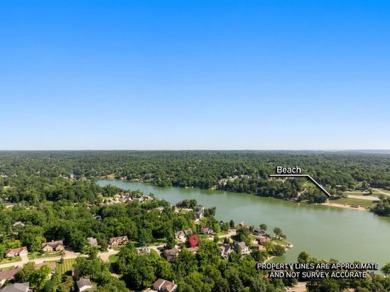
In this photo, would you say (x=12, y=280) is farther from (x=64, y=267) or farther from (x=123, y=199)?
(x=123, y=199)

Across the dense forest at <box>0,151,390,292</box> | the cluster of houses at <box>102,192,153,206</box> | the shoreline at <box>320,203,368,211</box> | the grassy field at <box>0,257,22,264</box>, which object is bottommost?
the grassy field at <box>0,257,22,264</box>

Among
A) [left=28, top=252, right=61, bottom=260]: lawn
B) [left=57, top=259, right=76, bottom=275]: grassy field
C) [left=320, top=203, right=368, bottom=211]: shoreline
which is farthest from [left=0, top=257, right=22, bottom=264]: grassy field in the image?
[left=320, top=203, right=368, bottom=211]: shoreline

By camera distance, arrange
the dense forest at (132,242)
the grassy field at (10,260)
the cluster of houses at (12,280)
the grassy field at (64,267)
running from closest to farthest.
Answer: the cluster of houses at (12,280), the dense forest at (132,242), the grassy field at (64,267), the grassy field at (10,260)

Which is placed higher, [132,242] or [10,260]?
[132,242]

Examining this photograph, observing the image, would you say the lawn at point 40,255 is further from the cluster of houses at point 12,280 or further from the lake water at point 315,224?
the lake water at point 315,224

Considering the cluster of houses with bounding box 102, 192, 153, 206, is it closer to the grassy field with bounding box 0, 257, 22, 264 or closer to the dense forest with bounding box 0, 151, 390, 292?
the dense forest with bounding box 0, 151, 390, 292

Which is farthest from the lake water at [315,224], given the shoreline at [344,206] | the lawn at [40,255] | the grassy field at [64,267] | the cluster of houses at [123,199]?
the lawn at [40,255]

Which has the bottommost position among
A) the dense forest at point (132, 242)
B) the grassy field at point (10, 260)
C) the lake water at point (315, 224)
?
the lake water at point (315, 224)

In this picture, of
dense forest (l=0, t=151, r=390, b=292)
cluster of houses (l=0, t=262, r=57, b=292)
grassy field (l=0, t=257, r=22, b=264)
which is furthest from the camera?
grassy field (l=0, t=257, r=22, b=264)

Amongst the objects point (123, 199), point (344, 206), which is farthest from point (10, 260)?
point (344, 206)
